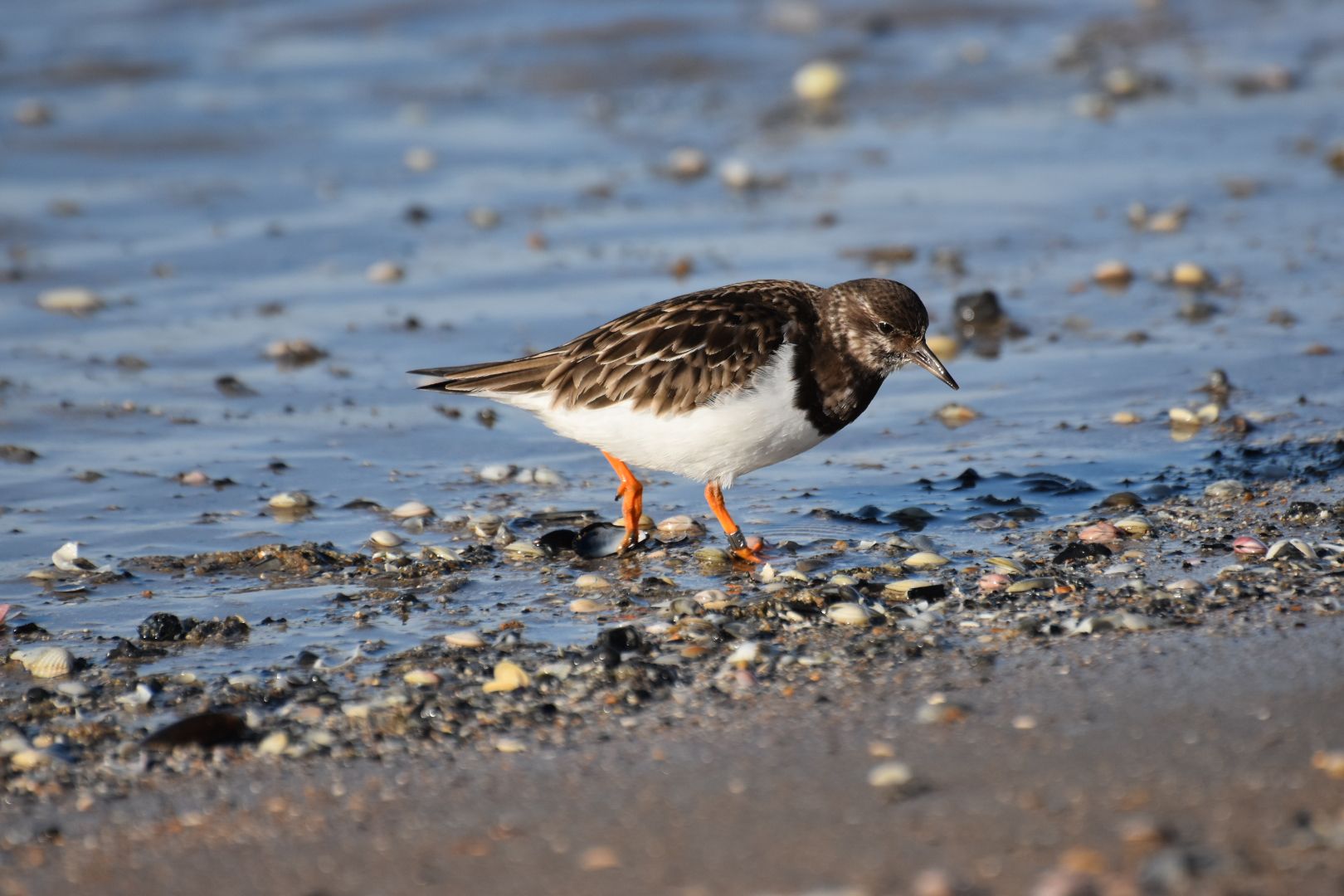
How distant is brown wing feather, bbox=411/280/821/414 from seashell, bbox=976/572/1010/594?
97 cm

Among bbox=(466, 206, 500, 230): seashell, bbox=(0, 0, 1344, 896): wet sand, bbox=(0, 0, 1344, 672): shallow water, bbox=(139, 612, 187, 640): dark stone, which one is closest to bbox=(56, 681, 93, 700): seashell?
bbox=(0, 0, 1344, 896): wet sand

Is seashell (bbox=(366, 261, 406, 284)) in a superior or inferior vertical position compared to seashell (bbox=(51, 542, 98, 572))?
superior

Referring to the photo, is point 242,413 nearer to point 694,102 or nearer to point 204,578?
point 204,578

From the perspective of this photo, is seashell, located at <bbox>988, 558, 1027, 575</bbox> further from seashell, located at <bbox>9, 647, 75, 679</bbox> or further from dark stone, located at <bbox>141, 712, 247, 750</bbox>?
seashell, located at <bbox>9, 647, 75, 679</bbox>

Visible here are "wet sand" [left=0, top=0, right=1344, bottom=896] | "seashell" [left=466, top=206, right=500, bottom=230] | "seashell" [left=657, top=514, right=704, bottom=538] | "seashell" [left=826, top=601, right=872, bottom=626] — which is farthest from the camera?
"seashell" [left=466, top=206, right=500, bottom=230]

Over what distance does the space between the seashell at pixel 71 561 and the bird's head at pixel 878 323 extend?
8.44 feet

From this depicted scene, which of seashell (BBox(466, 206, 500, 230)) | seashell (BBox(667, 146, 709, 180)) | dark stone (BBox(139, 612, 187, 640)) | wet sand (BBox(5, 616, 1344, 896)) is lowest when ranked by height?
wet sand (BBox(5, 616, 1344, 896))

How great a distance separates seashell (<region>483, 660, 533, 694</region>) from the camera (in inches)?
161

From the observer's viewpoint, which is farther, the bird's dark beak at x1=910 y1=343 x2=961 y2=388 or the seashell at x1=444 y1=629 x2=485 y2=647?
the bird's dark beak at x1=910 y1=343 x2=961 y2=388

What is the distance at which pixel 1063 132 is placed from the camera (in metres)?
11.1

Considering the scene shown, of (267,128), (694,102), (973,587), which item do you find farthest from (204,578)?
(694,102)

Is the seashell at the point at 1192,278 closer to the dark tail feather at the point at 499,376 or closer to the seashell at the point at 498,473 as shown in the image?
the seashell at the point at 498,473

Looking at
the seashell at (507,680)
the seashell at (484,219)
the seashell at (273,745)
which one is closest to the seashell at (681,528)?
the seashell at (507,680)

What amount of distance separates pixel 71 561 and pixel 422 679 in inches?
67.6
